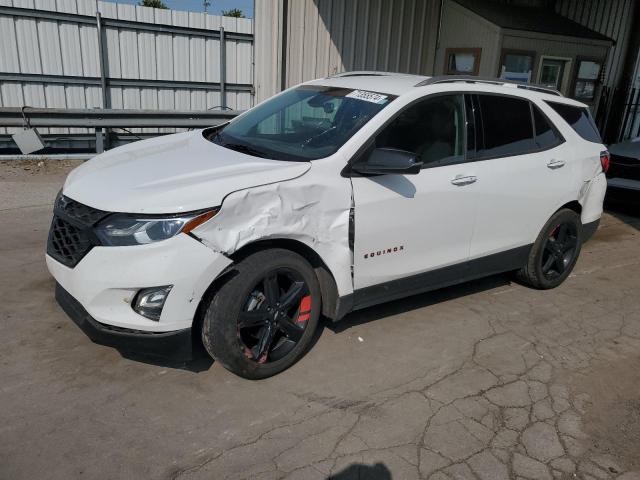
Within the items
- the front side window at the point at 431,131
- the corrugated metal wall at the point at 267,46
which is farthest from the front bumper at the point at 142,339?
the corrugated metal wall at the point at 267,46

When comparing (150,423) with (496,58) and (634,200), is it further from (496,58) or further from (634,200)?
(496,58)

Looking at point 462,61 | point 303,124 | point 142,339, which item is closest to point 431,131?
point 303,124

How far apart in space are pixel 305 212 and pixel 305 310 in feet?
2.11

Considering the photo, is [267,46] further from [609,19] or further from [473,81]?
[609,19]

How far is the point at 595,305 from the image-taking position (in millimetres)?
4820

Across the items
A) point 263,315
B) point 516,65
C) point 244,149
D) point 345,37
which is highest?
point 345,37

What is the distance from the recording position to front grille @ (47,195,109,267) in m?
2.94

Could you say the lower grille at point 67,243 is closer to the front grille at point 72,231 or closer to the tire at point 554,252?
the front grille at point 72,231

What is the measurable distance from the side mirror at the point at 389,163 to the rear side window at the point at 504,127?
97 cm

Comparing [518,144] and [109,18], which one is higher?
[109,18]

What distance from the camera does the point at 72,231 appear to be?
3074mm

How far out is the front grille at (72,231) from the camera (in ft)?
9.66

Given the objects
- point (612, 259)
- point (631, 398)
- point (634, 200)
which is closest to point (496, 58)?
point (634, 200)

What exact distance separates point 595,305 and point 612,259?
1.61 m
